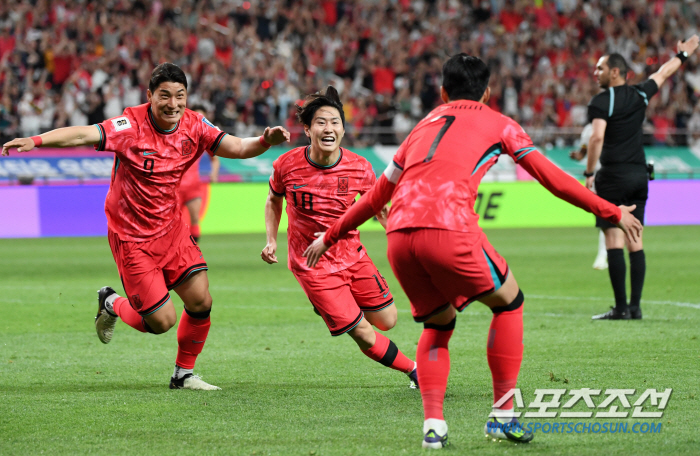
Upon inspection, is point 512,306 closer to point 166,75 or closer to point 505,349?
point 505,349

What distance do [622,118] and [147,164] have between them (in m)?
4.68

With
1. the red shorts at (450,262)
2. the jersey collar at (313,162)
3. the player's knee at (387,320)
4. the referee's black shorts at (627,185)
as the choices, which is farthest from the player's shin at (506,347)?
the referee's black shorts at (627,185)

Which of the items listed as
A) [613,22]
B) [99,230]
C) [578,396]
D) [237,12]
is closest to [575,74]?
[613,22]

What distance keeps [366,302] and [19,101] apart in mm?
16762

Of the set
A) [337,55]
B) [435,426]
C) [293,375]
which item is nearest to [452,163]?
[435,426]

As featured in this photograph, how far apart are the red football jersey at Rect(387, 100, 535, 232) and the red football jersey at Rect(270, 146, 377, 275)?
1672 mm

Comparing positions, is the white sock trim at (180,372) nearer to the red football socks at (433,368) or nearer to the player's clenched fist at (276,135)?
the player's clenched fist at (276,135)

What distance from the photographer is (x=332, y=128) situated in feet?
18.7

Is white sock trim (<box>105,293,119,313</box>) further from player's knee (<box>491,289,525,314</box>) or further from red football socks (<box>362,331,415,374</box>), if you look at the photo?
player's knee (<box>491,289,525,314</box>)

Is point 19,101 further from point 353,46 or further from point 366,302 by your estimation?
point 366,302

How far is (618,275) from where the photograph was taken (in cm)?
830

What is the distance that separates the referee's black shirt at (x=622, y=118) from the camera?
841 centimetres

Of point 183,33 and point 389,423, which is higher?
point 183,33

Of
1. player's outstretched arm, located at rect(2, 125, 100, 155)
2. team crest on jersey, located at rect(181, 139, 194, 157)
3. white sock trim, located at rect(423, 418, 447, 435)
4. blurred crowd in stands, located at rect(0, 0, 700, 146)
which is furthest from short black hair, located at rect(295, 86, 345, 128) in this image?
blurred crowd in stands, located at rect(0, 0, 700, 146)
